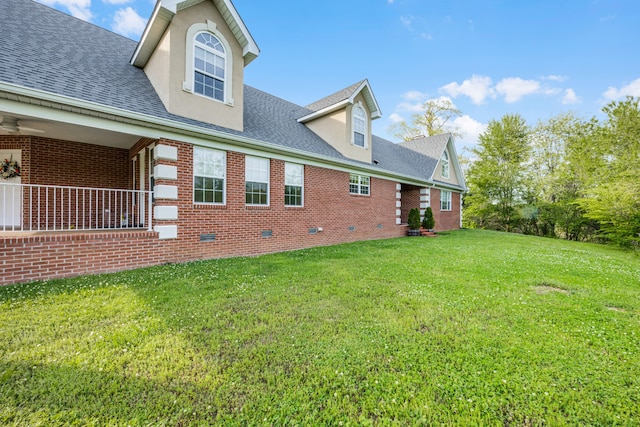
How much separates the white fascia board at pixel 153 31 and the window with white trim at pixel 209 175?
3347mm

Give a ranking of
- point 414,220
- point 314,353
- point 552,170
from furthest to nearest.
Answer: point 552,170 → point 414,220 → point 314,353

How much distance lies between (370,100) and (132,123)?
10.0m

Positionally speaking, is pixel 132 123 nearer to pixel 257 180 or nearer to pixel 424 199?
pixel 257 180

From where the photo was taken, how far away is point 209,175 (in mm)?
7383

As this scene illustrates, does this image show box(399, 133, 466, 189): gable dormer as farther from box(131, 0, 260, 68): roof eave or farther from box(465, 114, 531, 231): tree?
box(131, 0, 260, 68): roof eave

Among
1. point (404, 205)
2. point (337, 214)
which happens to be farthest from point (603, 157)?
point (337, 214)

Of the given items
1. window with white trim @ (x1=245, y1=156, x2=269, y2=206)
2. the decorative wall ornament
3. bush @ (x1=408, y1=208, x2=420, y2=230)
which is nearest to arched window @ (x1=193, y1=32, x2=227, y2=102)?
window with white trim @ (x1=245, y1=156, x2=269, y2=206)

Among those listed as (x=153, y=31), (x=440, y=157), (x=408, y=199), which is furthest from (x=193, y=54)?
(x=440, y=157)

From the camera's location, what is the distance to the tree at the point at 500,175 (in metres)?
23.0

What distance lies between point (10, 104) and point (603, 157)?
96.3ft

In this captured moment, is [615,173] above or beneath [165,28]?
beneath

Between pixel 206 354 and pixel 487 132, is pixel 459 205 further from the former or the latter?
pixel 206 354

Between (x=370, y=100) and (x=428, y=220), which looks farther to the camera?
(x=428, y=220)

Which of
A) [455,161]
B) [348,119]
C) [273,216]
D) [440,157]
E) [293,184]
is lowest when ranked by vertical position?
[273,216]
